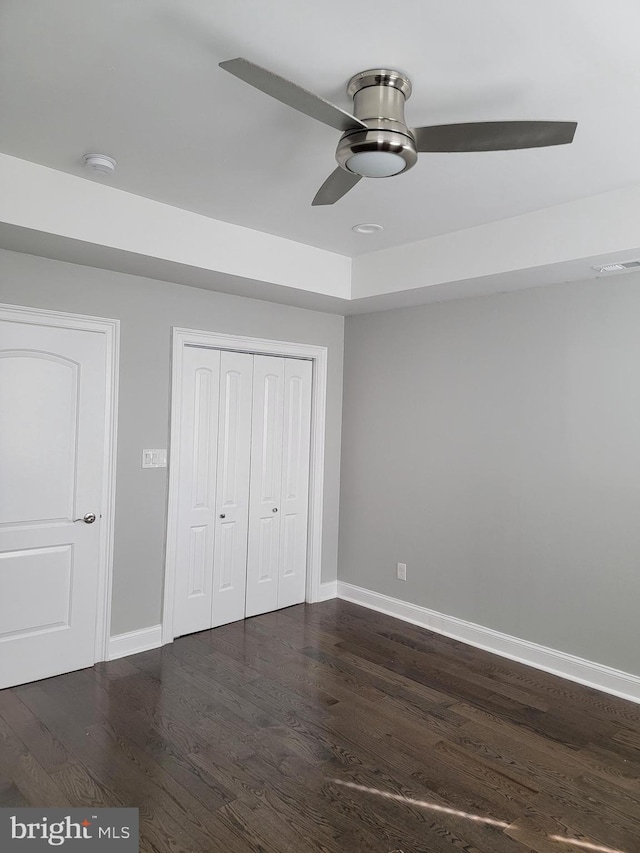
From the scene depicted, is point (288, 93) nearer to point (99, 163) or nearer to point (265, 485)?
point (99, 163)

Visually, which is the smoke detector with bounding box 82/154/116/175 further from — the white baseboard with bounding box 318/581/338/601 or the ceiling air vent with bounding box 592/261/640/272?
the white baseboard with bounding box 318/581/338/601

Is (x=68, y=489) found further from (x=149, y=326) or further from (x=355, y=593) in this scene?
(x=355, y=593)

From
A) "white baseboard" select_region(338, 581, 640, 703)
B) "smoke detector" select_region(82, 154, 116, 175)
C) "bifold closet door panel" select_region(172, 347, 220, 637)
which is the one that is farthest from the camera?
"bifold closet door panel" select_region(172, 347, 220, 637)

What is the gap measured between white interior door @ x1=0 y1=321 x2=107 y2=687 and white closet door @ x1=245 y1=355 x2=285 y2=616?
1.20 metres

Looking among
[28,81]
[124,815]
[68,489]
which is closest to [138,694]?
[124,815]

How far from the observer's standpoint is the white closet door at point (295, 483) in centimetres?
467

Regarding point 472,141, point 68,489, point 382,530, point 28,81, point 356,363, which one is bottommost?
point 382,530

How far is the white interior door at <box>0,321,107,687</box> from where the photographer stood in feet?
10.6

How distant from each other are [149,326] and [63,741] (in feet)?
7.70

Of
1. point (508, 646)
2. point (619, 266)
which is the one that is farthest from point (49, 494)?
point (619, 266)

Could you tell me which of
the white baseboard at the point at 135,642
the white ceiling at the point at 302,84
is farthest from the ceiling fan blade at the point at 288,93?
the white baseboard at the point at 135,642

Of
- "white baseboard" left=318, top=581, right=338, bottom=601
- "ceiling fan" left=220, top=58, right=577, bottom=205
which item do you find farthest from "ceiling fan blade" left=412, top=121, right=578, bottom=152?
"white baseboard" left=318, top=581, right=338, bottom=601

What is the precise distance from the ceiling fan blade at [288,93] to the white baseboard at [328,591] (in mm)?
3790

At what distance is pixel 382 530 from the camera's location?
4.68 metres
